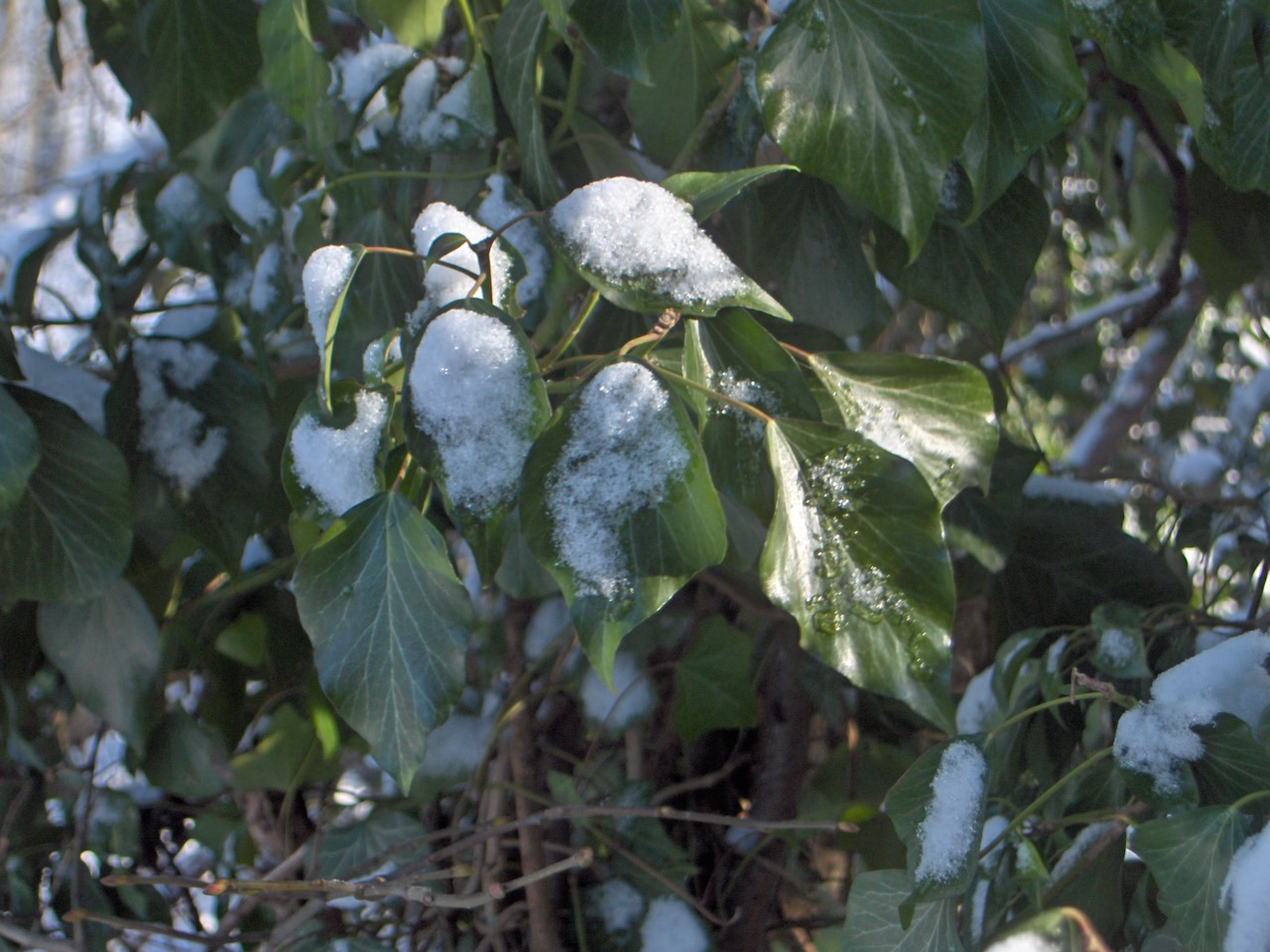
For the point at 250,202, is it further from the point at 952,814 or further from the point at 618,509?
the point at 952,814

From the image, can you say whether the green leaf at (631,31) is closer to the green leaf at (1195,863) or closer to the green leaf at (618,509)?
the green leaf at (618,509)

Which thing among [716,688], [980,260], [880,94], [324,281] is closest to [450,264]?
[324,281]

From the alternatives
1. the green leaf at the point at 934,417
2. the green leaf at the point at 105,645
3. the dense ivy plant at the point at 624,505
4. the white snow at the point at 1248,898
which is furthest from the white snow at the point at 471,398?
the green leaf at the point at 105,645

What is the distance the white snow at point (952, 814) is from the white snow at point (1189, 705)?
0.05 metres

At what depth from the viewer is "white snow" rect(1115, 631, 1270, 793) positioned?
369mm

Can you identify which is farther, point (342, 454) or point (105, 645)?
point (105, 645)

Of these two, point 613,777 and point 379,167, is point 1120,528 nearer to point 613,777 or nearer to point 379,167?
point 613,777

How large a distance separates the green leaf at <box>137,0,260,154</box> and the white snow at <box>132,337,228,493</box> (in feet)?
0.40

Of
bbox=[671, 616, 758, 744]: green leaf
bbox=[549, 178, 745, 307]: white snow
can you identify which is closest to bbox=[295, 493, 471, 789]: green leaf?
bbox=[549, 178, 745, 307]: white snow

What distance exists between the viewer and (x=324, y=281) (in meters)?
0.38

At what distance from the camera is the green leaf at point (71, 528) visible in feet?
1.76

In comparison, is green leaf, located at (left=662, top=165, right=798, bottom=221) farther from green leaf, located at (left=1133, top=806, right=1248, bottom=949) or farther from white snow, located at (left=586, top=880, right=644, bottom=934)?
white snow, located at (left=586, top=880, right=644, bottom=934)

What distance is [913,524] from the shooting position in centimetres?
35

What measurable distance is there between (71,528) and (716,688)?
0.38 m
